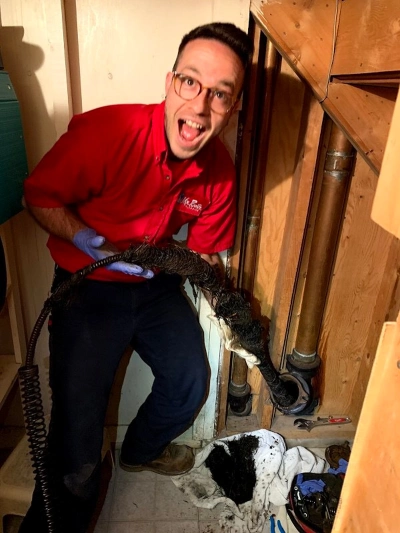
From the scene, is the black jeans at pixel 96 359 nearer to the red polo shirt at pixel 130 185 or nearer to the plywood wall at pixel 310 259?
the red polo shirt at pixel 130 185

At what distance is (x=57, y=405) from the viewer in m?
1.21

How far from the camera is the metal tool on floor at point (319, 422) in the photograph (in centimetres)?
180

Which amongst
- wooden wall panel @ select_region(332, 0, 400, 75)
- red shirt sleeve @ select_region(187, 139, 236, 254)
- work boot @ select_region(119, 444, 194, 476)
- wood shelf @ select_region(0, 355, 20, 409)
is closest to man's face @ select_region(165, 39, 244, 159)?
red shirt sleeve @ select_region(187, 139, 236, 254)

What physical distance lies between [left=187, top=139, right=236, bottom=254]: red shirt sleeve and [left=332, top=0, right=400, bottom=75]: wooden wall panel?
1.35 feet

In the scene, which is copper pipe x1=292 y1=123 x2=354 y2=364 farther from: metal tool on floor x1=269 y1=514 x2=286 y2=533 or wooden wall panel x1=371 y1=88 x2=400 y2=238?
wooden wall panel x1=371 y1=88 x2=400 y2=238

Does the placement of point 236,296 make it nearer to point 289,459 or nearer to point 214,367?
point 214,367

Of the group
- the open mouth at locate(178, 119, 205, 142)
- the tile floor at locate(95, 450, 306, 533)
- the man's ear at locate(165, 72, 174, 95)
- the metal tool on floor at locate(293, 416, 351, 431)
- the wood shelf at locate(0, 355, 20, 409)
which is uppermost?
the man's ear at locate(165, 72, 174, 95)

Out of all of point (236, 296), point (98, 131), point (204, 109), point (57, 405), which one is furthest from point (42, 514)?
point (204, 109)

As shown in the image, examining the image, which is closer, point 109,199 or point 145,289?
point 109,199

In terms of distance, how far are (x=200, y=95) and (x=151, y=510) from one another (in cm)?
153

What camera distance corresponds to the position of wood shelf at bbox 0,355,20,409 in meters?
1.32

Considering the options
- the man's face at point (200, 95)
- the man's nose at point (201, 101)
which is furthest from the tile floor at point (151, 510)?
the man's nose at point (201, 101)

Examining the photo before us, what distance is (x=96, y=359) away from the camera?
1.23 meters

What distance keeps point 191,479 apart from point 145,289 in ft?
2.97
